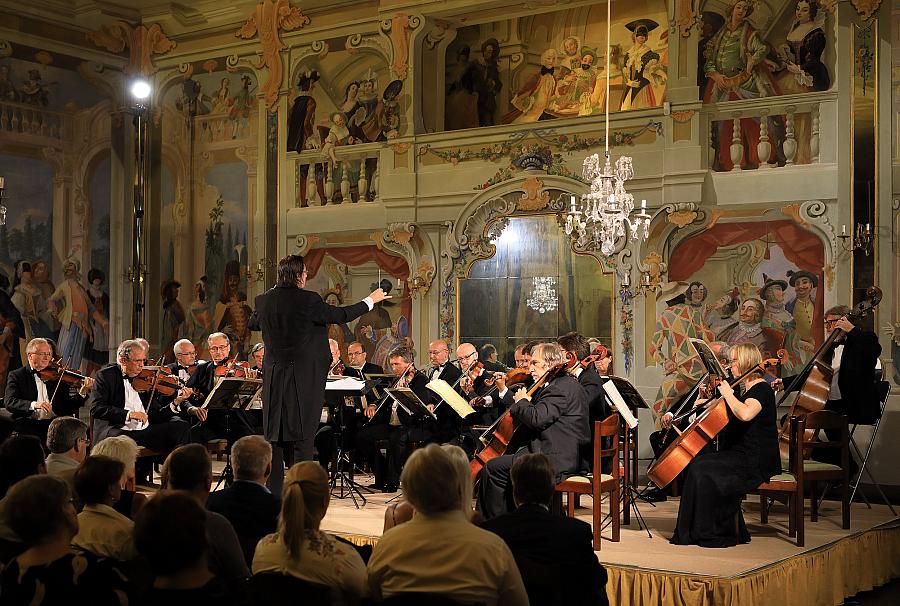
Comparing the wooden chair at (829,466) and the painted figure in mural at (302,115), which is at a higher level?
the painted figure in mural at (302,115)

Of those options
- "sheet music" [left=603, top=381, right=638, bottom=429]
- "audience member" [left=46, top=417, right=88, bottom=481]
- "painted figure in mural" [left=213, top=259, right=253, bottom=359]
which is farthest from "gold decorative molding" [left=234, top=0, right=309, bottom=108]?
"audience member" [left=46, top=417, right=88, bottom=481]

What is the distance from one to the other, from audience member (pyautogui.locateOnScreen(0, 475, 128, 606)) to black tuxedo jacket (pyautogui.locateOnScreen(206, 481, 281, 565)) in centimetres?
95

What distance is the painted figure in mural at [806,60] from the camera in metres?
10.7

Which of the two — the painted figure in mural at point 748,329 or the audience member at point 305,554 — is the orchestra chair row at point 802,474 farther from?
the audience member at point 305,554

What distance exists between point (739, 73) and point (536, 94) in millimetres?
2701

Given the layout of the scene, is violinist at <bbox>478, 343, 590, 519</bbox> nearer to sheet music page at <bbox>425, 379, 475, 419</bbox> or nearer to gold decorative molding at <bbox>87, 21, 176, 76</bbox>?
sheet music page at <bbox>425, 379, 475, 419</bbox>

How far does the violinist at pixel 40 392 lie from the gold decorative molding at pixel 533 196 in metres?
5.20

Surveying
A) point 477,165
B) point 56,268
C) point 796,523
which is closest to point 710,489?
point 796,523

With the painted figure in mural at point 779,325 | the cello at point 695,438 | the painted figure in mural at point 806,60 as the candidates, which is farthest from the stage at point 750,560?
the painted figure in mural at point 806,60

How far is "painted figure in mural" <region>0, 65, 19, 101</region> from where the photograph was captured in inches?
530

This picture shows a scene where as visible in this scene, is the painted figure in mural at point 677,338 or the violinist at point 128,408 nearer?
the violinist at point 128,408

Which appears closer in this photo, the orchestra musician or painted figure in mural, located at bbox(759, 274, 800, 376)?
the orchestra musician

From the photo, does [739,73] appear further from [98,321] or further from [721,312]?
[98,321]

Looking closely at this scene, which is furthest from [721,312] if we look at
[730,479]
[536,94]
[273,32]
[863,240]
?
[273,32]
